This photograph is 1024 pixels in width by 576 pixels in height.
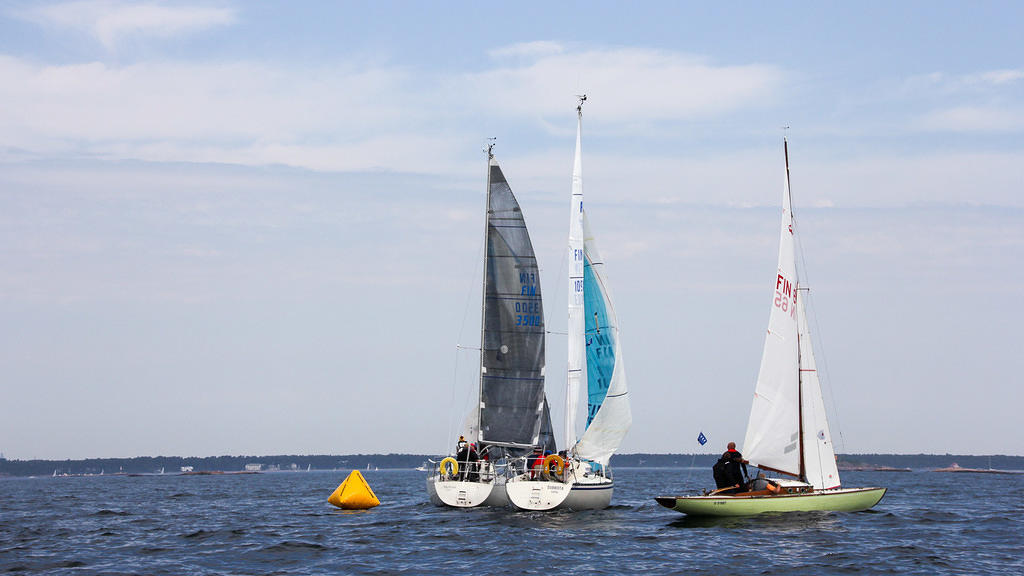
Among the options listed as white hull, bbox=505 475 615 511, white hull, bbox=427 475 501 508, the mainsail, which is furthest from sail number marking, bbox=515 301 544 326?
the mainsail

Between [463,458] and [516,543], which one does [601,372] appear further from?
[516,543]

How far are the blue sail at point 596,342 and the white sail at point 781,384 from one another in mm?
6175

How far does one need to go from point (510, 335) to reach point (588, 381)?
12.1 ft

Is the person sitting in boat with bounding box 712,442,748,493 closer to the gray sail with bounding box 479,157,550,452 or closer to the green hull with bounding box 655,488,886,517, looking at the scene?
the green hull with bounding box 655,488,886,517

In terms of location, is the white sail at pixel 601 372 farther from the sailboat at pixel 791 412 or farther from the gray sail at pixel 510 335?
the sailboat at pixel 791 412

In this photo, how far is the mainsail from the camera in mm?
35625

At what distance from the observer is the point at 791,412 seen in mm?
35969

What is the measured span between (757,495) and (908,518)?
9.75 metres

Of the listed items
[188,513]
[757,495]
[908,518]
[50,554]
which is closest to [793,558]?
[757,495]

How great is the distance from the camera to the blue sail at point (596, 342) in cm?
3944

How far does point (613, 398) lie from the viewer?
39250 millimetres

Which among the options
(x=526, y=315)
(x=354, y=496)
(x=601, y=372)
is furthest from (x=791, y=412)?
(x=354, y=496)

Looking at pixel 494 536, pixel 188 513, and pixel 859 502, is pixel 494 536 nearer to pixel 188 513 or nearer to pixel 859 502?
pixel 859 502

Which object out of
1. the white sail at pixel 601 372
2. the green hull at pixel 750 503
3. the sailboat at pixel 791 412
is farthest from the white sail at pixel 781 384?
the white sail at pixel 601 372
